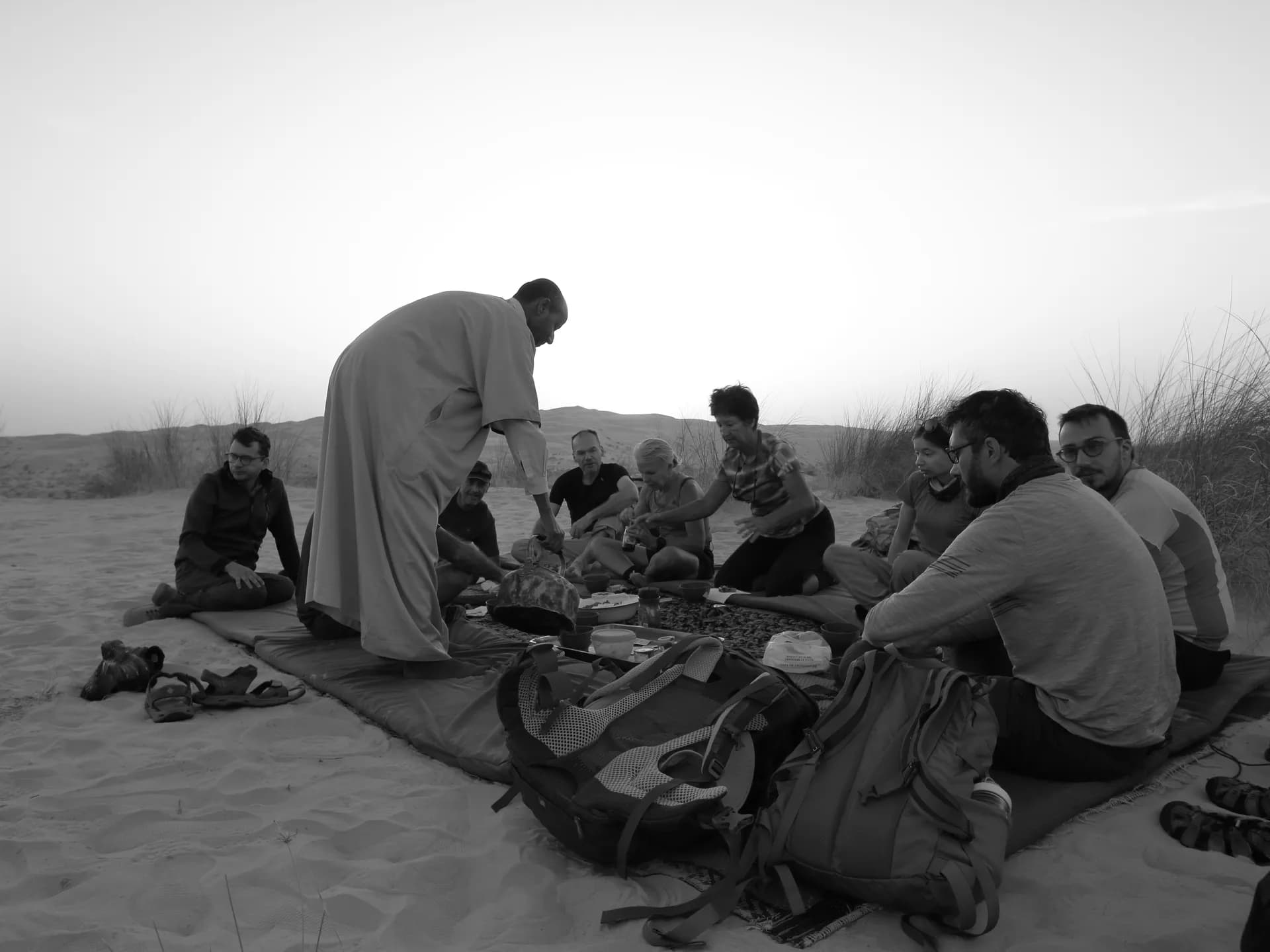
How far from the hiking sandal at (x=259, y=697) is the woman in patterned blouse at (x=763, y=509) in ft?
9.22

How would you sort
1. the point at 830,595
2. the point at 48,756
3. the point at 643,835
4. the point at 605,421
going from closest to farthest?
the point at 643,835 < the point at 48,756 < the point at 830,595 < the point at 605,421

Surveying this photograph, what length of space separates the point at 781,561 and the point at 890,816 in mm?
3639

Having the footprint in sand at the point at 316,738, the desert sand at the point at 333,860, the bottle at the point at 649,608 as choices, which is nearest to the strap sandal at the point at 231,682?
the desert sand at the point at 333,860

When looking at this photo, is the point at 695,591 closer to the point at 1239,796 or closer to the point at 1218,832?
the point at 1239,796

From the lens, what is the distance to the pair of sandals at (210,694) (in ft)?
11.3

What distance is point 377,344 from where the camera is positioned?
3912 mm

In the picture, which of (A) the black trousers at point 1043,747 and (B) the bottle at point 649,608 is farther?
(B) the bottle at point 649,608

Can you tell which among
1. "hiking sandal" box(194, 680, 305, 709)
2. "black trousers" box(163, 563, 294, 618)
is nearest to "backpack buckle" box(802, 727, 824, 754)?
"hiking sandal" box(194, 680, 305, 709)

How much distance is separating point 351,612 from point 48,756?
1274 mm

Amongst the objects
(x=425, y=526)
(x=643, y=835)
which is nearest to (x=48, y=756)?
(x=425, y=526)

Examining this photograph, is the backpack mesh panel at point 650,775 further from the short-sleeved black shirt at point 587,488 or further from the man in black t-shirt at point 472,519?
the short-sleeved black shirt at point 587,488

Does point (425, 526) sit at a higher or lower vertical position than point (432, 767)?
higher

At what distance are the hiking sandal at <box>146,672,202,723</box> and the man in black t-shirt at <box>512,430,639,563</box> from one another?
299 centimetres

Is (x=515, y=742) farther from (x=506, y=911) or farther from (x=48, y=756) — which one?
(x=48, y=756)
